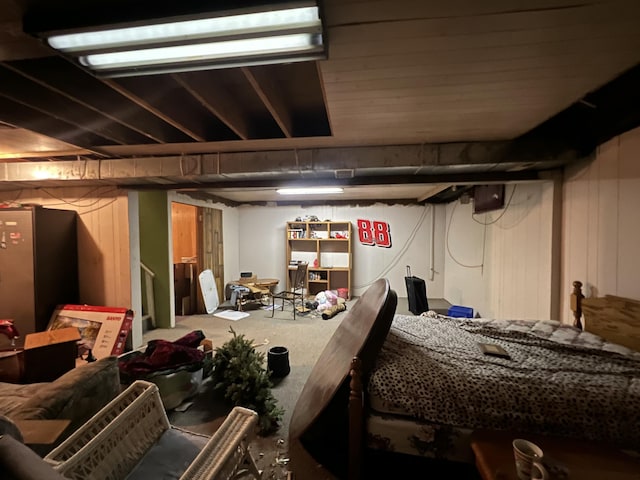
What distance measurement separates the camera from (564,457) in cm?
109

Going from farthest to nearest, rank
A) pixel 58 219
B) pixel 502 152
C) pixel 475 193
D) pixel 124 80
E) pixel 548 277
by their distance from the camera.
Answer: pixel 475 193 < pixel 58 219 < pixel 548 277 < pixel 502 152 < pixel 124 80

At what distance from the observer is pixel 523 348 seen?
5.65ft

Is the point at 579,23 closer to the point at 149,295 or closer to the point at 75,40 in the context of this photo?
the point at 75,40

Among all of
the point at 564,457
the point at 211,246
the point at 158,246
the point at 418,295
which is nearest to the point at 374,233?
the point at 418,295

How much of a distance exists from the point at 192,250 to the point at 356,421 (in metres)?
4.59

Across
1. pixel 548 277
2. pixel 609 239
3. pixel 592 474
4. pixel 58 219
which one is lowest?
pixel 592 474

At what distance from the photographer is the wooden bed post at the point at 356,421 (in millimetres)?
1305

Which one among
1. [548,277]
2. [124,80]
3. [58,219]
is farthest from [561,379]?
[58,219]

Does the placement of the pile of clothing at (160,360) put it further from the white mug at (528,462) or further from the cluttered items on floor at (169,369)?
the white mug at (528,462)

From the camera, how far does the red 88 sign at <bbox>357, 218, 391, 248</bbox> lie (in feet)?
19.2

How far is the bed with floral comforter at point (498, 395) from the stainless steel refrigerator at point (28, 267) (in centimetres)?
338

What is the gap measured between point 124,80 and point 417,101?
5.29ft

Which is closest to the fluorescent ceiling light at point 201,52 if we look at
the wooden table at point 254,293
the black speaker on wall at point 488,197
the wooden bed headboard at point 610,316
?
the wooden bed headboard at point 610,316

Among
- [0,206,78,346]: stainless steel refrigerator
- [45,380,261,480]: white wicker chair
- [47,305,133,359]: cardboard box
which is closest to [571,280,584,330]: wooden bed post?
[45,380,261,480]: white wicker chair
